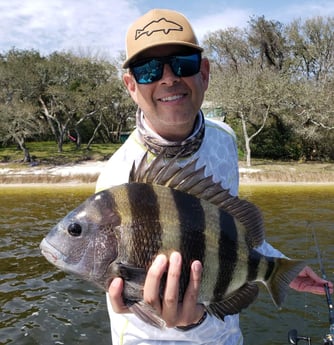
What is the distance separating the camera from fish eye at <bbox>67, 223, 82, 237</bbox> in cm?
176

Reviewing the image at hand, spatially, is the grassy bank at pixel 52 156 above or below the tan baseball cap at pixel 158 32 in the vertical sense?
below

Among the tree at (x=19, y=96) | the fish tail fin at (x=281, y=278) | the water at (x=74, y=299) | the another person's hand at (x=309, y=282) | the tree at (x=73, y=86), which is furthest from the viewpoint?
the tree at (x=73, y=86)

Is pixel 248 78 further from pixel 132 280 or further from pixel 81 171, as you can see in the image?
pixel 132 280

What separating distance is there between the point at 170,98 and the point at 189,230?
72 cm

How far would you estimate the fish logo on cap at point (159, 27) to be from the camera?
6.73 feet

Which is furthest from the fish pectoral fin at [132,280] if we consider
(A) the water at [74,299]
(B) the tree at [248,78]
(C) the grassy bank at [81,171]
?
(B) the tree at [248,78]

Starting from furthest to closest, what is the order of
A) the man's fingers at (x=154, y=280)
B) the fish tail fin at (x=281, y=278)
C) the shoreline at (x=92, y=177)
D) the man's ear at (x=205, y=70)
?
the shoreline at (x=92, y=177), the man's ear at (x=205, y=70), the fish tail fin at (x=281, y=278), the man's fingers at (x=154, y=280)

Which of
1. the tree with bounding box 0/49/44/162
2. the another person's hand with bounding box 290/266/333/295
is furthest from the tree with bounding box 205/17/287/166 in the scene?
the another person's hand with bounding box 290/266/333/295

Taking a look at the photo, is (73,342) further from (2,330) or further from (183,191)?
(183,191)

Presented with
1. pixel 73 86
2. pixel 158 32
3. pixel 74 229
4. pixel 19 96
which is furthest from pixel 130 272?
pixel 73 86

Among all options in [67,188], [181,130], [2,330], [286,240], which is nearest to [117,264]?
[181,130]

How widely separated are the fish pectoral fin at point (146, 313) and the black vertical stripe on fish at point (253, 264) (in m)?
0.49

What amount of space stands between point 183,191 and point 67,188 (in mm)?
22295

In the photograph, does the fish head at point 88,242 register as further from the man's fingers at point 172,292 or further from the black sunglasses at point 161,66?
the black sunglasses at point 161,66
